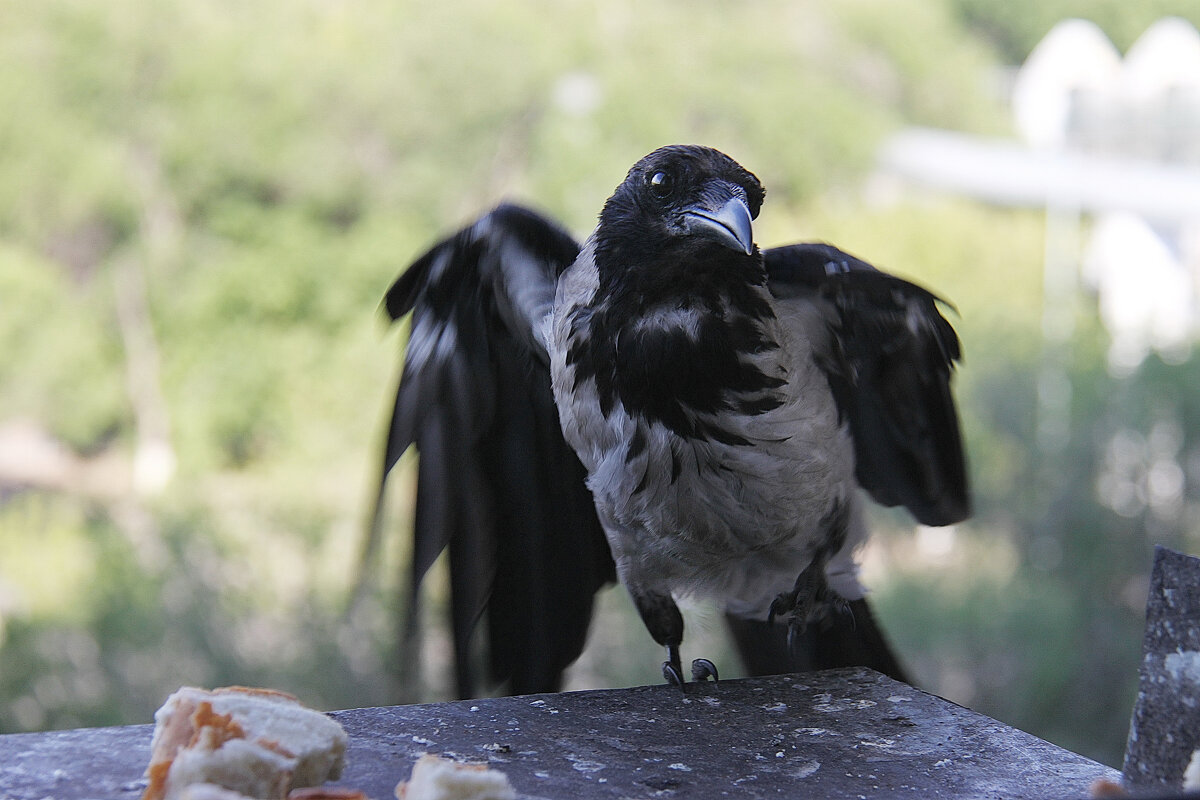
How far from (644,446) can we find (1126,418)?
846cm

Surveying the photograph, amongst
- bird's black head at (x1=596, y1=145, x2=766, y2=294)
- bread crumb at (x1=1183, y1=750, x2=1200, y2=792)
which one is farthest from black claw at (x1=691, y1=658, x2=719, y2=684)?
bread crumb at (x1=1183, y1=750, x2=1200, y2=792)

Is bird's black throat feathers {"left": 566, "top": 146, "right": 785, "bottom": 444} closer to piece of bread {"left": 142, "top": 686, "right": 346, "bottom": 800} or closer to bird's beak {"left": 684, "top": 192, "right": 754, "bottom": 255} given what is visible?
bird's beak {"left": 684, "top": 192, "right": 754, "bottom": 255}

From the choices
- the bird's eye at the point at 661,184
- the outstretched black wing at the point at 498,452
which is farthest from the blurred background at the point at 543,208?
the bird's eye at the point at 661,184

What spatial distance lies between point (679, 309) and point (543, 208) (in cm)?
815

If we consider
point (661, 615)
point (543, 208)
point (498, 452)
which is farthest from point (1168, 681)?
point (543, 208)

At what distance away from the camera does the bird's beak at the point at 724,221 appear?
2.11 metres

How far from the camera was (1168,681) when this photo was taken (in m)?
1.67

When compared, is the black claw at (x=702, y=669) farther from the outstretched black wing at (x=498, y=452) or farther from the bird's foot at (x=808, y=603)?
the outstretched black wing at (x=498, y=452)

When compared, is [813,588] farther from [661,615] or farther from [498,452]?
[498,452]

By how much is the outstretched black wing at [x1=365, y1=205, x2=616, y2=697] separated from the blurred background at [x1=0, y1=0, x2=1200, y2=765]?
577cm

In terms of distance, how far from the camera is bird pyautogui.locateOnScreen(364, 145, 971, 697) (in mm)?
2279

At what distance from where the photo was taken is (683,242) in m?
2.23

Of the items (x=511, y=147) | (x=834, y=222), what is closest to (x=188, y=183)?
(x=511, y=147)

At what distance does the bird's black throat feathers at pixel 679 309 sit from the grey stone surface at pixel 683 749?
1.74ft
